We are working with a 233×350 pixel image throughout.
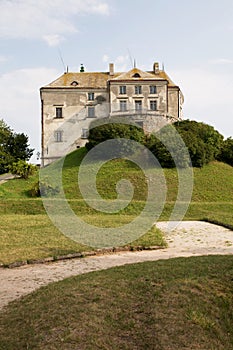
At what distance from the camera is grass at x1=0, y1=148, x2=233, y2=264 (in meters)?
12.9

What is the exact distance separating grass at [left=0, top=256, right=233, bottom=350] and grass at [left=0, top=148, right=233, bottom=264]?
4.15 metres

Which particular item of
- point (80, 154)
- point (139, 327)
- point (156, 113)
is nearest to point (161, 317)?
point (139, 327)

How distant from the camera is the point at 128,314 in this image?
6172 millimetres

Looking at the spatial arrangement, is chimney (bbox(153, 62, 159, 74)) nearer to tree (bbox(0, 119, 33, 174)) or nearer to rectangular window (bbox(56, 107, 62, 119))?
rectangular window (bbox(56, 107, 62, 119))

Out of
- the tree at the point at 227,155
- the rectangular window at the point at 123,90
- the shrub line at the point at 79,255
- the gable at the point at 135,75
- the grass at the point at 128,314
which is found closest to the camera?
the grass at the point at 128,314

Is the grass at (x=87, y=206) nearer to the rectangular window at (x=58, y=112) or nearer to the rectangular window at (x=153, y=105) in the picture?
the rectangular window at (x=58, y=112)

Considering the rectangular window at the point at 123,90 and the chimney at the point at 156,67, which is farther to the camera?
the chimney at the point at 156,67

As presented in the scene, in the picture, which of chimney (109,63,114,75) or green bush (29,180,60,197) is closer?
green bush (29,180,60,197)

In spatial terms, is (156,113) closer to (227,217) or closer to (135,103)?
(135,103)

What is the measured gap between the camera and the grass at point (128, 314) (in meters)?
5.53

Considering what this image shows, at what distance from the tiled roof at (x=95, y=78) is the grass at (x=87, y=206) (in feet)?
34.4

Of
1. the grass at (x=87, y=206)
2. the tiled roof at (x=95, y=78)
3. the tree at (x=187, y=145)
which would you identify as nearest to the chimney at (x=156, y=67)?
the tiled roof at (x=95, y=78)

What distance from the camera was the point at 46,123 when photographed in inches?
1950

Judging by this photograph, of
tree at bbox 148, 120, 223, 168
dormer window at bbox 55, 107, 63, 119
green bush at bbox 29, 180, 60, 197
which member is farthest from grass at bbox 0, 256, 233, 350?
dormer window at bbox 55, 107, 63, 119
